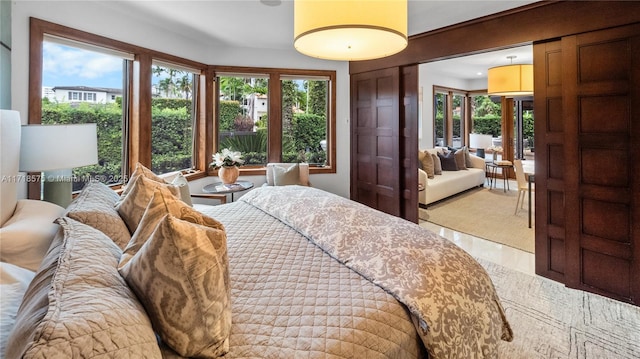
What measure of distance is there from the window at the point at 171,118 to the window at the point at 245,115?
15.7 inches

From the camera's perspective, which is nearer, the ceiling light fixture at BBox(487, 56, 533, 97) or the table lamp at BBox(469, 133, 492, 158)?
the ceiling light fixture at BBox(487, 56, 533, 97)

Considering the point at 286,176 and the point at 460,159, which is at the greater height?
the point at 460,159

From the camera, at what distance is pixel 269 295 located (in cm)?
126

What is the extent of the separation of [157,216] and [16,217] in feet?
3.35

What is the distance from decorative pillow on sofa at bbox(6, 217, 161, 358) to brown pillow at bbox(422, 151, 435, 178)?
5.38 meters

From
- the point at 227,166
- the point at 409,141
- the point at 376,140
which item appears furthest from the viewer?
the point at 376,140

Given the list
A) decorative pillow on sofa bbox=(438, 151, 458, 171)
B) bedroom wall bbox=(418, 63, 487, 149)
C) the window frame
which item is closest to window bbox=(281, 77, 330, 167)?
the window frame

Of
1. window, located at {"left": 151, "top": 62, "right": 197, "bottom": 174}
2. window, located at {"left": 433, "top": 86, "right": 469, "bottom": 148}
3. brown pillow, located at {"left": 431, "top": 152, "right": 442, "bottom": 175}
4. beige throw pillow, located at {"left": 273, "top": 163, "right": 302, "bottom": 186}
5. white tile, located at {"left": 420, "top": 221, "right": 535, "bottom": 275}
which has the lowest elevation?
white tile, located at {"left": 420, "top": 221, "right": 535, "bottom": 275}

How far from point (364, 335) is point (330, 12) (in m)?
A: 1.51

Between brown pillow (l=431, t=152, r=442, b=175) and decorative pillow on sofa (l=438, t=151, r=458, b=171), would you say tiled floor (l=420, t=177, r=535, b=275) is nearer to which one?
brown pillow (l=431, t=152, r=442, b=175)

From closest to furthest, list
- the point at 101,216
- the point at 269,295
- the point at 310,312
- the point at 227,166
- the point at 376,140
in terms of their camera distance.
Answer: the point at 310,312
the point at 269,295
the point at 101,216
the point at 227,166
the point at 376,140

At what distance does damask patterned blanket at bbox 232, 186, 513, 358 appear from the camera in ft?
3.91

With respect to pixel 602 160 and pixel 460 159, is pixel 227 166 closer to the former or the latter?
pixel 602 160

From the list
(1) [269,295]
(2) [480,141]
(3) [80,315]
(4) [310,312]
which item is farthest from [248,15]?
(2) [480,141]
